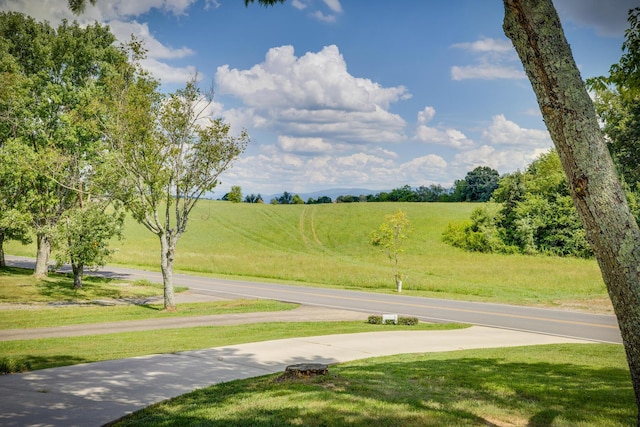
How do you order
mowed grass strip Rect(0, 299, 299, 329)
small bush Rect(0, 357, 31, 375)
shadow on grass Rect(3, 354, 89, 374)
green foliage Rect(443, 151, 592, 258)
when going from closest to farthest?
small bush Rect(0, 357, 31, 375), shadow on grass Rect(3, 354, 89, 374), mowed grass strip Rect(0, 299, 299, 329), green foliage Rect(443, 151, 592, 258)

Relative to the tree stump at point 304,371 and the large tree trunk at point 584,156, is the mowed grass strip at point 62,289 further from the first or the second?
the large tree trunk at point 584,156

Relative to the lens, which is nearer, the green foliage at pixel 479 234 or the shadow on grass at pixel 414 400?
the shadow on grass at pixel 414 400

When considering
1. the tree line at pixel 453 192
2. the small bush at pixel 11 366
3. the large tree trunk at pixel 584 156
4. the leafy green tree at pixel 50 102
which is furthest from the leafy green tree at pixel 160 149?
the tree line at pixel 453 192

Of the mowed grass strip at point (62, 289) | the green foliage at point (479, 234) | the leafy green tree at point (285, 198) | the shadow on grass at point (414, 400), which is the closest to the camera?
the shadow on grass at point (414, 400)

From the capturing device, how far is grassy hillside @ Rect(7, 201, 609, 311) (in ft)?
116

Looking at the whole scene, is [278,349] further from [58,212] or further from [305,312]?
[58,212]

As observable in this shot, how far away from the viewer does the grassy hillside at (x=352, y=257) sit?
35.5m

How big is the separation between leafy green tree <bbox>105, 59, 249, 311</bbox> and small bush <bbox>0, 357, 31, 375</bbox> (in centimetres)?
1164

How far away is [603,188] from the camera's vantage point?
4.29m

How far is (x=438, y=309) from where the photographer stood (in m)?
24.6

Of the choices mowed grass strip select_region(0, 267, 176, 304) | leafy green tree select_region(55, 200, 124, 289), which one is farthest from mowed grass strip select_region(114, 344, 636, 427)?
mowed grass strip select_region(0, 267, 176, 304)

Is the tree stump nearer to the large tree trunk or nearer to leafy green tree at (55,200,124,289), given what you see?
the large tree trunk

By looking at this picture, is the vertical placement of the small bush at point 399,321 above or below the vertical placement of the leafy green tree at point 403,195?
below

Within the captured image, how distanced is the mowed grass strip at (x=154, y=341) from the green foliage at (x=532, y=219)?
4433 centimetres
